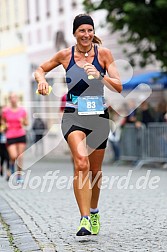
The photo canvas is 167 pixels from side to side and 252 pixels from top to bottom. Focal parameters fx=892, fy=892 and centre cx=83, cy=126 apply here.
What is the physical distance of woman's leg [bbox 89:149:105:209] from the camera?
25.6 feet

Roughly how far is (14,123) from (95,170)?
7.91 meters

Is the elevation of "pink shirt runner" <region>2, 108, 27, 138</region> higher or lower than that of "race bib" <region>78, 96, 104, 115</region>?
lower

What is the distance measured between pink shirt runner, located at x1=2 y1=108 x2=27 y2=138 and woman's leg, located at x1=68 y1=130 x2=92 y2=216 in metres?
8.16

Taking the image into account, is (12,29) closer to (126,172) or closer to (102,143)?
(126,172)

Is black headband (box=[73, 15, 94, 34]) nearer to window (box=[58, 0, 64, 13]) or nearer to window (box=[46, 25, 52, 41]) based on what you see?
window (box=[58, 0, 64, 13])

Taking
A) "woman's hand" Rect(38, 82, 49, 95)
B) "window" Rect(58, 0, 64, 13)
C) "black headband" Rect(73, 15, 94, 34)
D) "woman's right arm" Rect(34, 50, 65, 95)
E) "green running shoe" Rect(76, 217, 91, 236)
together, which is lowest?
"green running shoe" Rect(76, 217, 91, 236)

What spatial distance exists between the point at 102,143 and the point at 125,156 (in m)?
14.4

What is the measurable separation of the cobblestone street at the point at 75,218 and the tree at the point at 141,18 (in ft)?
19.7

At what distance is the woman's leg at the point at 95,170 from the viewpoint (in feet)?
25.6

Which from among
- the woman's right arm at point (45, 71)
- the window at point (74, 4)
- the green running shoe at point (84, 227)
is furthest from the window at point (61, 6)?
the green running shoe at point (84, 227)

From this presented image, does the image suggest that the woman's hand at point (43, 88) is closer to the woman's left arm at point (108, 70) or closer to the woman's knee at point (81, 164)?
the woman's left arm at point (108, 70)

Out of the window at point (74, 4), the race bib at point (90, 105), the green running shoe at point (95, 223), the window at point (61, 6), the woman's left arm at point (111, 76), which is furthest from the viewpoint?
the window at point (61, 6)

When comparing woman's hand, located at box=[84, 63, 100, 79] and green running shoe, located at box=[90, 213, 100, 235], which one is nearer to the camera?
woman's hand, located at box=[84, 63, 100, 79]

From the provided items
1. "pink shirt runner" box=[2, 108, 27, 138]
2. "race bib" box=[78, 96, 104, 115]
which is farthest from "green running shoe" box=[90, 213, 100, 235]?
"pink shirt runner" box=[2, 108, 27, 138]
